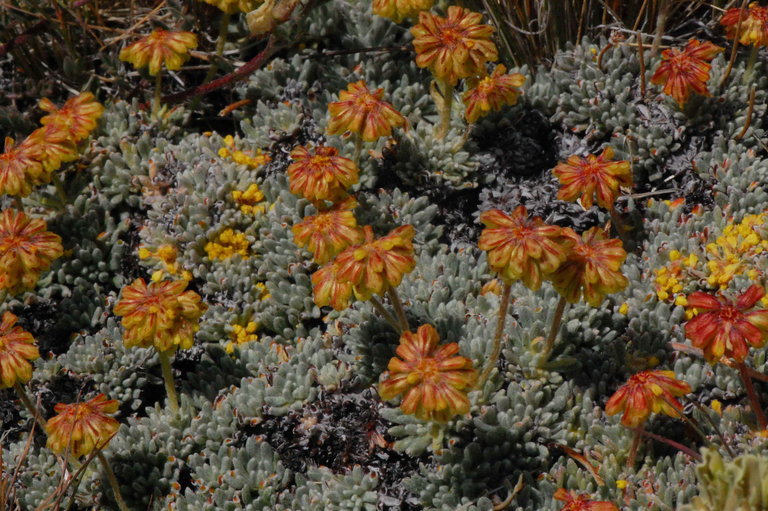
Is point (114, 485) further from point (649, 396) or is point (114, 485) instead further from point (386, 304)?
point (649, 396)

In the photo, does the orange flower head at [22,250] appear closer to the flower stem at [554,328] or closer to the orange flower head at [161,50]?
the orange flower head at [161,50]

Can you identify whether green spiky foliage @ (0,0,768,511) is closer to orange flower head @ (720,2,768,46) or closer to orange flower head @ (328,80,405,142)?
orange flower head @ (720,2,768,46)

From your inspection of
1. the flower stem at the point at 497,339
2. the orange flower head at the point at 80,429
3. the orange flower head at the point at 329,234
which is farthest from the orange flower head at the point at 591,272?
the orange flower head at the point at 80,429

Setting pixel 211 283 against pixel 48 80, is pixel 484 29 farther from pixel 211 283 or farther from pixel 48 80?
pixel 48 80

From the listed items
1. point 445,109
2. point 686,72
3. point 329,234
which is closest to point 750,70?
point 686,72

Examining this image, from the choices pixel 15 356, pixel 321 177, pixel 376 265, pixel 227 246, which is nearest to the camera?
pixel 376 265
